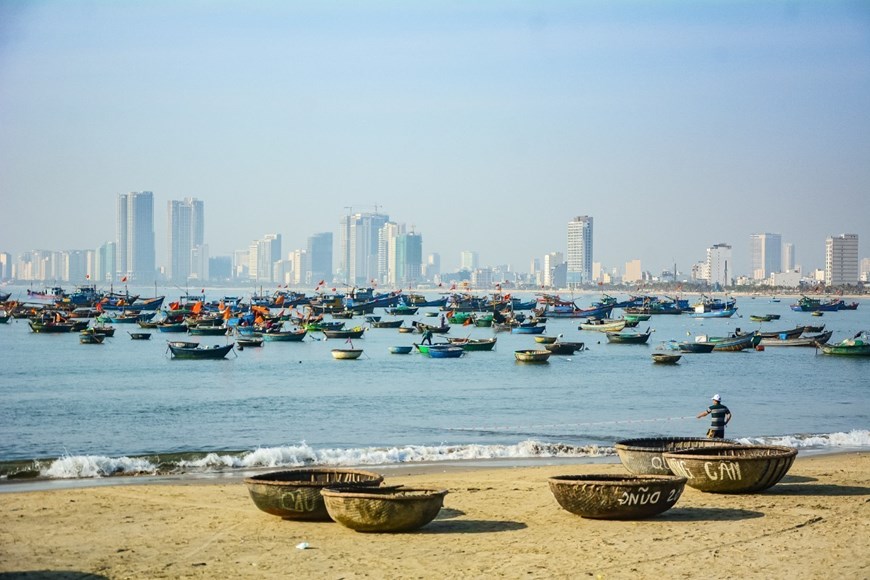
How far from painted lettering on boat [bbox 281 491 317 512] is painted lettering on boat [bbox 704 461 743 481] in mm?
5914

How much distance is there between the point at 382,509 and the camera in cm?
1338

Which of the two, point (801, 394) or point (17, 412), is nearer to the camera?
point (17, 412)

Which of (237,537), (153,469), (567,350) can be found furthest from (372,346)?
(237,537)

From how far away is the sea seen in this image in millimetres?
25156

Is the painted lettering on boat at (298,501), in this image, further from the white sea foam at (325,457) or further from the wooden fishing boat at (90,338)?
the wooden fishing boat at (90,338)

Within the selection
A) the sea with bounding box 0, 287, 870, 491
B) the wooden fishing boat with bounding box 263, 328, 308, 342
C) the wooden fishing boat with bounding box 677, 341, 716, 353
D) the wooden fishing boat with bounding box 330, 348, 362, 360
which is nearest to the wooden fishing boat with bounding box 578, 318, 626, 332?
the sea with bounding box 0, 287, 870, 491

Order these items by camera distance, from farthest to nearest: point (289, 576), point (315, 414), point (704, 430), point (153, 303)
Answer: point (153, 303), point (315, 414), point (704, 430), point (289, 576)

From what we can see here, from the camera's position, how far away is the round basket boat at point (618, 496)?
14.0 metres

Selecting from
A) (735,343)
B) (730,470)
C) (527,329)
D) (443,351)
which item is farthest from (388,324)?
(730,470)

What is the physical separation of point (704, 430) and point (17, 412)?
72.6 feet

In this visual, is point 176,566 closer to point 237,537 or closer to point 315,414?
point 237,537

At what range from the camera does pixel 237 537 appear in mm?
13938

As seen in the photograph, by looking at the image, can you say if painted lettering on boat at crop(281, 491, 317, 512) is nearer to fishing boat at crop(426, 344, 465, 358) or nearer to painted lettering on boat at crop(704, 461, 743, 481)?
painted lettering on boat at crop(704, 461, 743, 481)

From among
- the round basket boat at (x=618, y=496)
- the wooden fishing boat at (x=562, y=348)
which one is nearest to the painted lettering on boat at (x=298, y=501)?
the round basket boat at (x=618, y=496)
